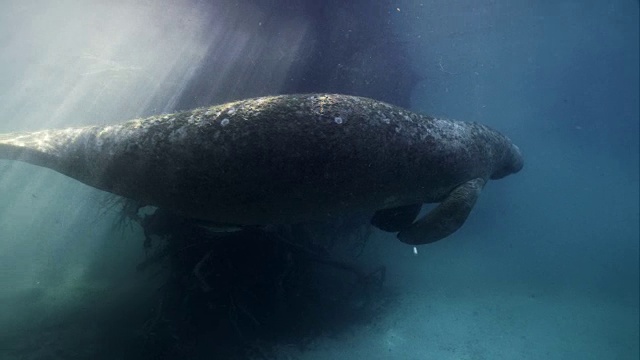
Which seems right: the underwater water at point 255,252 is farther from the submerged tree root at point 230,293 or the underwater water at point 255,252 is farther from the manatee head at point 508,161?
the manatee head at point 508,161

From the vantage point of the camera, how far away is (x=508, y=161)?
700cm

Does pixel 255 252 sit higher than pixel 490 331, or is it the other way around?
pixel 255 252

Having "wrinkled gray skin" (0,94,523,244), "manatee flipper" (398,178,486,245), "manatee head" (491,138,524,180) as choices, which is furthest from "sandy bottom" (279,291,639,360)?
"manatee head" (491,138,524,180)

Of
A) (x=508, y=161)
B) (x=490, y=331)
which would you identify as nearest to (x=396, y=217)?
(x=508, y=161)

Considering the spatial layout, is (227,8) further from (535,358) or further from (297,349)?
(535,358)

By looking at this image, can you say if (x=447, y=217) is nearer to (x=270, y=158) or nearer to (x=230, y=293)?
(x=270, y=158)

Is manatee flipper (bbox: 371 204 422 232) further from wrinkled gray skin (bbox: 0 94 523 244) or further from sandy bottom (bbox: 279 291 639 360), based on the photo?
sandy bottom (bbox: 279 291 639 360)

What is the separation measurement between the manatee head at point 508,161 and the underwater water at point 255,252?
3.98 m

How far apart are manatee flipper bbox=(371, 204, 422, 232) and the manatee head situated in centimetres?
220

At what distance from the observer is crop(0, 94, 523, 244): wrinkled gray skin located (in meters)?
3.71

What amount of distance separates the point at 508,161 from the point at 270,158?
551 centimetres

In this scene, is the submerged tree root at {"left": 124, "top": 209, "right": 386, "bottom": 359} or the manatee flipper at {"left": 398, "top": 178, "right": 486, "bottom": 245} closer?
the manatee flipper at {"left": 398, "top": 178, "right": 486, "bottom": 245}

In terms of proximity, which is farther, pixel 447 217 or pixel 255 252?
pixel 255 252

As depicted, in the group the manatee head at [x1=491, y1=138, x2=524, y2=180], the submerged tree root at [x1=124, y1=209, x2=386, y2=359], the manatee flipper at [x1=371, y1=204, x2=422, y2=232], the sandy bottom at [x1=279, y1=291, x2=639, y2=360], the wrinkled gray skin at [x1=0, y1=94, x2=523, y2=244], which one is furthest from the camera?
the sandy bottom at [x1=279, y1=291, x2=639, y2=360]
